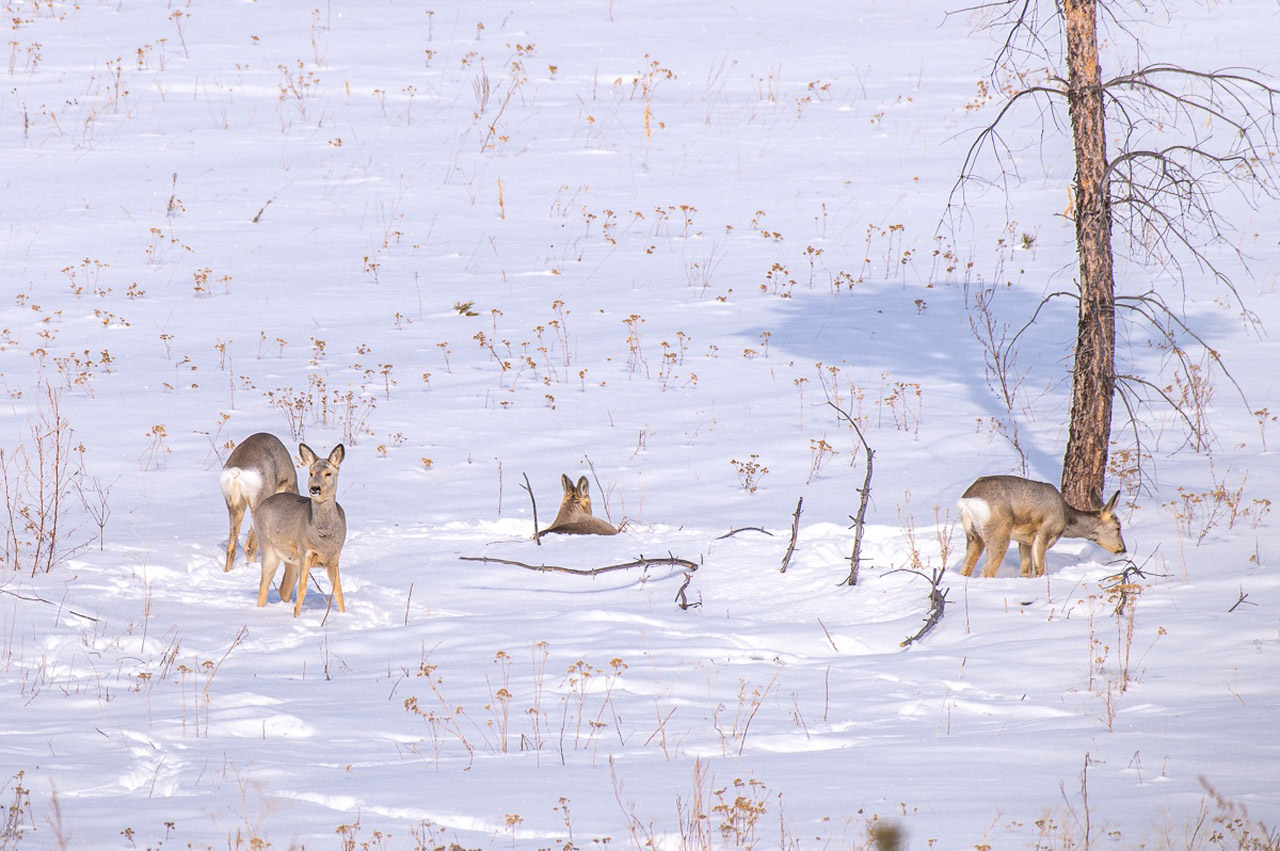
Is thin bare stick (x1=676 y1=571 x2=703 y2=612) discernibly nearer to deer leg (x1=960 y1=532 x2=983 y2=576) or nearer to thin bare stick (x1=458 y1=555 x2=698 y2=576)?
thin bare stick (x1=458 y1=555 x2=698 y2=576)

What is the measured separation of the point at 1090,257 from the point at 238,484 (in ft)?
21.7

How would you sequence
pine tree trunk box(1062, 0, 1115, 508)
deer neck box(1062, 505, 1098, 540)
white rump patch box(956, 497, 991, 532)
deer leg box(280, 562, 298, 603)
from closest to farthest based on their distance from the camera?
deer leg box(280, 562, 298, 603) < white rump patch box(956, 497, 991, 532) < pine tree trunk box(1062, 0, 1115, 508) < deer neck box(1062, 505, 1098, 540)

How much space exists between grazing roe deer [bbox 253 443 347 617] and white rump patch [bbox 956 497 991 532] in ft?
14.5

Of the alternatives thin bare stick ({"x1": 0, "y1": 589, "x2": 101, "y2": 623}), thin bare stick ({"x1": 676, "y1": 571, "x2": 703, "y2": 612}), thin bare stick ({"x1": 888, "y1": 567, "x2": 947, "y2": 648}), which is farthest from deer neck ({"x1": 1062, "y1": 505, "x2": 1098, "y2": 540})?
thin bare stick ({"x1": 0, "y1": 589, "x2": 101, "y2": 623})

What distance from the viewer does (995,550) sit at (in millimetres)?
9695

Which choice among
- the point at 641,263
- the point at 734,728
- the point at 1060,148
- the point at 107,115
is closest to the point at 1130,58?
the point at 1060,148

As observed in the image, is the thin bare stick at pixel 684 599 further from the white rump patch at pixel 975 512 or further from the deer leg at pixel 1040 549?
the deer leg at pixel 1040 549

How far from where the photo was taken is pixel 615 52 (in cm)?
2739

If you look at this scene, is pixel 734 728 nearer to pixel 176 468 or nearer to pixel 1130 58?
pixel 176 468

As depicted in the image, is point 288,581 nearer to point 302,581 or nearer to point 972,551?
point 302,581

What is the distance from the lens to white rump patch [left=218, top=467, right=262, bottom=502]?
9.72m

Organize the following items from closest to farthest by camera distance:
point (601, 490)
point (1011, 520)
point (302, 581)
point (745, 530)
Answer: point (302, 581), point (1011, 520), point (745, 530), point (601, 490)

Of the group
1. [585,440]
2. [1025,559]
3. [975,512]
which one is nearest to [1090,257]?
[975,512]

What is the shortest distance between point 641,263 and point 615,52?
9.99 metres
